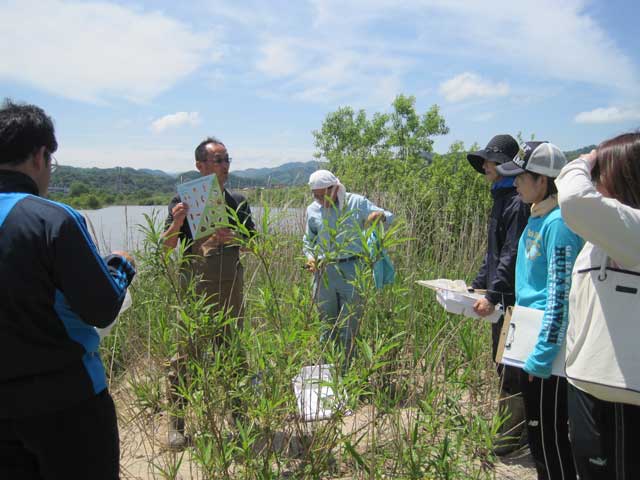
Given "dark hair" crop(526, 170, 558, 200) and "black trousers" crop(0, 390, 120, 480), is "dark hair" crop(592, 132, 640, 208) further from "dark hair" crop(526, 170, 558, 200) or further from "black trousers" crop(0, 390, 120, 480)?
"black trousers" crop(0, 390, 120, 480)

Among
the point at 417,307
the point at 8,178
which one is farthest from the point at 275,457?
the point at 417,307

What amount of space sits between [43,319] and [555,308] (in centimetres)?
178

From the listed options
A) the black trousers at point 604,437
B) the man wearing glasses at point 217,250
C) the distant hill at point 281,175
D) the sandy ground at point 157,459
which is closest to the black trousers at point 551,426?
the black trousers at point 604,437

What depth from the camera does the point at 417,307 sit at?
413 cm

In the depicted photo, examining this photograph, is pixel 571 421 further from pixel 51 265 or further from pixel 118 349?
pixel 118 349

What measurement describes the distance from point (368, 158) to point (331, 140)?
→ 38.3 ft

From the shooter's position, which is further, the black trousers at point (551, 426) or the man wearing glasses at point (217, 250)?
the man wearing glasses at point (217, 250)

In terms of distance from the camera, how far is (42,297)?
4.67 ft

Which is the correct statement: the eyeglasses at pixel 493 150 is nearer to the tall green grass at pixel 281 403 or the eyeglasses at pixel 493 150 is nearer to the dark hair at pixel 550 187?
the dark hair at pixel 550 187

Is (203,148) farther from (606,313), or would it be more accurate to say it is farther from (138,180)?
(606,313)

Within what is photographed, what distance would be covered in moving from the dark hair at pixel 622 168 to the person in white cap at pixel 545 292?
12.5 inches

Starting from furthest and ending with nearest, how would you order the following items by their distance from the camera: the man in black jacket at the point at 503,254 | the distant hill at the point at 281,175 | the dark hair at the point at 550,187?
1. the distant hill at the point at 281,175
2. the man in black jacket at the point at 503,254
3. the dark hair at the point at 550,187

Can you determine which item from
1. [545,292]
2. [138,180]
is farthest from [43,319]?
Result: [138,180]

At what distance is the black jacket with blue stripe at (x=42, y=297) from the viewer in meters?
1.40
